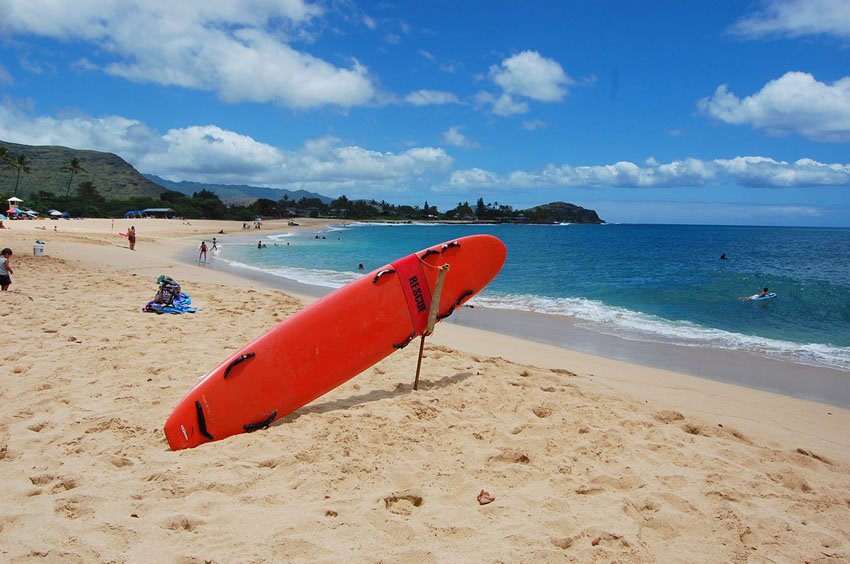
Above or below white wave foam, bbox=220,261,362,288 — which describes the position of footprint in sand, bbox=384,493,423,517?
above

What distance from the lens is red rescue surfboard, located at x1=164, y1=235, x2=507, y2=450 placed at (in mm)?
3525

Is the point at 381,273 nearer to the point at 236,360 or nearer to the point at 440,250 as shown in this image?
the point at 440,250

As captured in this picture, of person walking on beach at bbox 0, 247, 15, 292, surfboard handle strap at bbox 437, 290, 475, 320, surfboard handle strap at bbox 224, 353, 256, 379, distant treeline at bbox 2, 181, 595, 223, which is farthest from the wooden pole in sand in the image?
distant treeline at bbox 2, 181, 595, 223

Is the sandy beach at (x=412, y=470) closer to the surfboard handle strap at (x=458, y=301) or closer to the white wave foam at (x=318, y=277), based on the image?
the surfboard handle strap at (x=458, y=301)

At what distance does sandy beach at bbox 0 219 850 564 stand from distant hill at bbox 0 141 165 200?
3913 inches

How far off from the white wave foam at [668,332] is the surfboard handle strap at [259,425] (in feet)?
23.8

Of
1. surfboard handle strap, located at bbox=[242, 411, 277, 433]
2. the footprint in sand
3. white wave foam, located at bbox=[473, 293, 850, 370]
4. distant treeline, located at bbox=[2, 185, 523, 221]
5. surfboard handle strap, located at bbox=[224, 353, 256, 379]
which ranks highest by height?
distant treeline, located at bbox=[2, 185, 523, 221]

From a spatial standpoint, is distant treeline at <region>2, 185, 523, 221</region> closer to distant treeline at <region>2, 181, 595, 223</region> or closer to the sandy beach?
distant treeline at <region>2, 181, 595, 223</region>

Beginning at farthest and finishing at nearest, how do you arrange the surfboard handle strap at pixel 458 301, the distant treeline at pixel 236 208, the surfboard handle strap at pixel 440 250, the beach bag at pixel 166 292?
the distant treeline at pixel 236 208
the beach bag at pixel 166 292
the surfboard handle strap at pixel 458 301
the surfboard handle strap at pixel 440 250

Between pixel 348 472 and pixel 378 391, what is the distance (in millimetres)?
1606

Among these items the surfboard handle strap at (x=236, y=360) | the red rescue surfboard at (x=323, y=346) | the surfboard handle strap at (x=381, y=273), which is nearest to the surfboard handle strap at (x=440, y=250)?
the red rescue surfboard at (x=323, y=346)

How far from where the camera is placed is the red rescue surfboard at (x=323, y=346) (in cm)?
353

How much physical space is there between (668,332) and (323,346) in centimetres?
815

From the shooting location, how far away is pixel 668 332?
9.86 m
